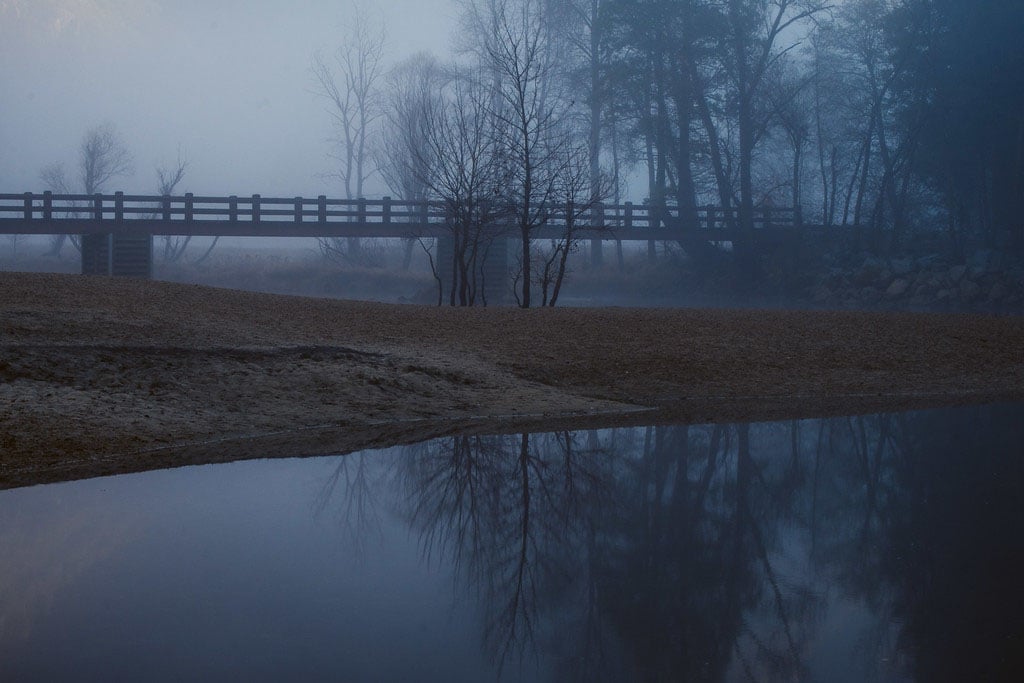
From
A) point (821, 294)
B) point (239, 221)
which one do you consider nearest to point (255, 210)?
point (239, 221)

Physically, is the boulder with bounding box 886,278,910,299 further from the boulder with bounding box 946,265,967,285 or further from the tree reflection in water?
the tree reflection in water

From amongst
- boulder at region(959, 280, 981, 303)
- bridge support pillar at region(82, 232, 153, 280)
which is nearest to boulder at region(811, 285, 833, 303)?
boulder at region(959, 280, 981, 303)

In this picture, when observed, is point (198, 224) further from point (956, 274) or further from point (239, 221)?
point (956, 274)

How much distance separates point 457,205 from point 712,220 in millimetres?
16874

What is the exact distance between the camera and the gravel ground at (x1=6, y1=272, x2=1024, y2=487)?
8.37 metres

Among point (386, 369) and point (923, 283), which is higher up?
point (923, 283)

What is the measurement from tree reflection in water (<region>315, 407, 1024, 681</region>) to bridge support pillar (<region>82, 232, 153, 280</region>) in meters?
22.8

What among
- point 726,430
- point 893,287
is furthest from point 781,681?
point 893,287

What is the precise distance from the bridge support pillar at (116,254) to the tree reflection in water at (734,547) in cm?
2281

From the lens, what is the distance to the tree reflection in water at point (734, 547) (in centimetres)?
417

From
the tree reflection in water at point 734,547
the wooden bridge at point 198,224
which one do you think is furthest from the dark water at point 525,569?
the wooden bridge at point 198,224

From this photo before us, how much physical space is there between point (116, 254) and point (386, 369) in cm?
2050

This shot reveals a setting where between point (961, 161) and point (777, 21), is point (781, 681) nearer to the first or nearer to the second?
point (961, 161)

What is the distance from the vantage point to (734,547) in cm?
558
